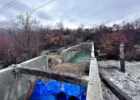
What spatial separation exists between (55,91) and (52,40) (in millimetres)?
13122

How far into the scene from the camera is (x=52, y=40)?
17.4 metres

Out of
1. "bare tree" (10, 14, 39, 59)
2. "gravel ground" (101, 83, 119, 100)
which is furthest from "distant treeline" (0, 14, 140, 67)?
"gravel ground" (101, 83, 119, 100)

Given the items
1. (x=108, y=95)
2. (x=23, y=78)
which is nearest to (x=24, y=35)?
(x=23, y=78)

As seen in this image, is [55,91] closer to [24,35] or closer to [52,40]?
[24,35]

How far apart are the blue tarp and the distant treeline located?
11.7 ft

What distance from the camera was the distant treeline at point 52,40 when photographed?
8.29 metres

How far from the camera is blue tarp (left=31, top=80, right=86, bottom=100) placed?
4286mm

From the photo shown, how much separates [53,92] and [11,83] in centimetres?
135

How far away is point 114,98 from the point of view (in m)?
4.52

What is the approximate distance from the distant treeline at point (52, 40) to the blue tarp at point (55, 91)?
140 inches

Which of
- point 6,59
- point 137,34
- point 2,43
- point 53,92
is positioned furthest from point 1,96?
point 137,34

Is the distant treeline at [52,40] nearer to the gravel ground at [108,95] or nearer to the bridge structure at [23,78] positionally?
the bridge structure at [23,78]

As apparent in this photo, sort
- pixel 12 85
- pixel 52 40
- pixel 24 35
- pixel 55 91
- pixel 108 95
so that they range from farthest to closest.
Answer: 1. pixel 52 40
2. pixel 24 35
3. pixel 108 95
4. pixel 55 91
5. pixel 12 85

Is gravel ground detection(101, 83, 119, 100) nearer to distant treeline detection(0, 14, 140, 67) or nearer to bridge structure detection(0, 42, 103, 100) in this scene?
bridge structure detection(0, 42, 103, 100)
